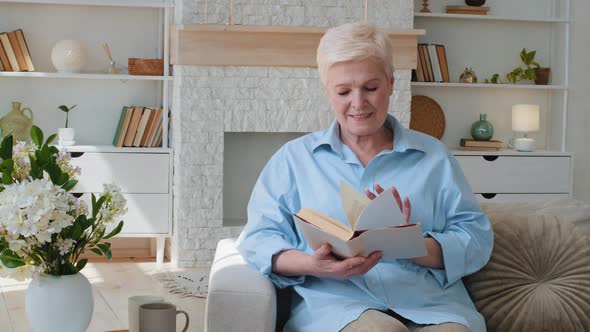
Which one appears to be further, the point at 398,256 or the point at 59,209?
the point at 398,256

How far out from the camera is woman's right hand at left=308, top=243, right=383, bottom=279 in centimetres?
189

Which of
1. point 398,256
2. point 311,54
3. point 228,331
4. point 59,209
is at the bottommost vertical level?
point 228,331

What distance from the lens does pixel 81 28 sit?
525 cm

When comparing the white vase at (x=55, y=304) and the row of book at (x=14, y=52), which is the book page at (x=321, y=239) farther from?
the row of book at (x=14, y=52)

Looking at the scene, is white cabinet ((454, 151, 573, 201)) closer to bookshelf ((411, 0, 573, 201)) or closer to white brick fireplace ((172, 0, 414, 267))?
bookshelf ((411, 0, 573, 201))

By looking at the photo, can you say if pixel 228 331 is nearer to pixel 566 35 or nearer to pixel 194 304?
pixel 194 304

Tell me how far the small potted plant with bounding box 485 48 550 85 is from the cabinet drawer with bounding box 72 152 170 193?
2.28 m

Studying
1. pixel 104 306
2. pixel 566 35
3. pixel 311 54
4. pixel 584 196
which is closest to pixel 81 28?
pixel 311 54

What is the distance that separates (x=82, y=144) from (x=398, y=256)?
3739 mm

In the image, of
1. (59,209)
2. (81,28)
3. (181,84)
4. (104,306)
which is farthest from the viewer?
(81,28)

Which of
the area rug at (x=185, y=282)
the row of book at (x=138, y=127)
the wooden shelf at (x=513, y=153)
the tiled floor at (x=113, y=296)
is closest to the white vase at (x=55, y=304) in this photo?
the tiled floor at (x=113, y=296)

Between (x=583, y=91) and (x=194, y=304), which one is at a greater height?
(x=583, y=91)

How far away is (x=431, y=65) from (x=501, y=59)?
642 millimetres

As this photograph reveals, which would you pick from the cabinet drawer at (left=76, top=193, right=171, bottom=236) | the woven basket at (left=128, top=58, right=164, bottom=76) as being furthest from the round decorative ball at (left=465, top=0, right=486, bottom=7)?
the cabinet drawer at (left=76, top=193, right=171, bottom=236)
